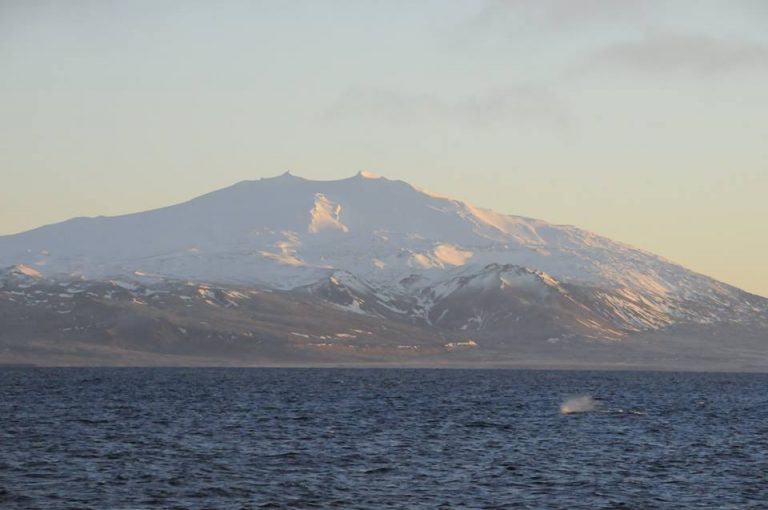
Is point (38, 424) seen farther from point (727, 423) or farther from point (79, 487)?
point (727, 423)

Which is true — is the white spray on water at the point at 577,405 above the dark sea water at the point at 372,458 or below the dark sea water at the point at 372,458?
above

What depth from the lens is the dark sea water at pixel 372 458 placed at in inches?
3310

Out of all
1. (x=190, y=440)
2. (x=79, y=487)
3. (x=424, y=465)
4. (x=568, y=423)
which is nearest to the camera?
(x=79, y=487)

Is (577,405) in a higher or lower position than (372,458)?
higher

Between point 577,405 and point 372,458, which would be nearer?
point 372,458

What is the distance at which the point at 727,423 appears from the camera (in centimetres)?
15375

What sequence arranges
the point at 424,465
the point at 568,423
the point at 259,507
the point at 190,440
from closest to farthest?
the point at 259,507 → the point at 424,465 → the point at 190,440 → the point at 568,423

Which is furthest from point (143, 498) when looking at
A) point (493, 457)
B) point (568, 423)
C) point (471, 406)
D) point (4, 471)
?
point (471, 406)

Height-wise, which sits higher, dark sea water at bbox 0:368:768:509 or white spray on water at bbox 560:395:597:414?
white spray on water at bbox 560:395:597:414

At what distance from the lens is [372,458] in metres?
106

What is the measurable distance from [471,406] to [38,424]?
63241 mm

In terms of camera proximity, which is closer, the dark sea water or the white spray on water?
the dark sea water

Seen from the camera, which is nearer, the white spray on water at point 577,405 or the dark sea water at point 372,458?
the dark sea water at point 372,458

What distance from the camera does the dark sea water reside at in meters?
84.1
